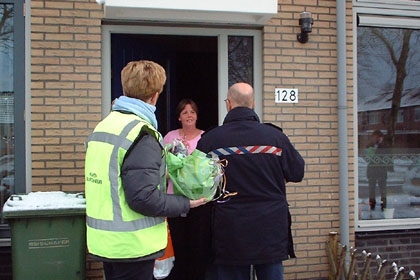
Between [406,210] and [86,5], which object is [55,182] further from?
[406,210]

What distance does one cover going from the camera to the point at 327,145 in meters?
4.78

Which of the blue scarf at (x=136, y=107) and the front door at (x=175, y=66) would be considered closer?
the blue scarf at (x=136, y=107)

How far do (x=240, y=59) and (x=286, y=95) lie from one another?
58 cm

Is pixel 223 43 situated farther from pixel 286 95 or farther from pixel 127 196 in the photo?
pixel 127 196

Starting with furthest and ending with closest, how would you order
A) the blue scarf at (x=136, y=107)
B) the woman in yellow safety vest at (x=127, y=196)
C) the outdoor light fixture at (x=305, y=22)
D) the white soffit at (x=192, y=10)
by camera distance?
the outdoor light fixture at (x=305, y=22)
the white soffit at (x=192, y=10)
the blue scarf at (x=136, y=107)
the woman in yellow safety vest at (x=127, y=196)

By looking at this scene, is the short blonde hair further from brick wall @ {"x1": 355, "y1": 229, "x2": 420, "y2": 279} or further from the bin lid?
brick wall @ {"x1": 355, "y1": 229, "x2": 420, "y2": 279}

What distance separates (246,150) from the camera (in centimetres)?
296

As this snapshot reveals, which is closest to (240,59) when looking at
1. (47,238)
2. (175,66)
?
(175,66)

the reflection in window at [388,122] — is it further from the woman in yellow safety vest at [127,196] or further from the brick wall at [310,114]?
the woman in yellow safety vest at [127,196]

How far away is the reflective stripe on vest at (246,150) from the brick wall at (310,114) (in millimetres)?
1666

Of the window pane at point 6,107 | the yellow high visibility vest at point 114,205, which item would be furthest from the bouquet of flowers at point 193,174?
the window pane at point 6,107

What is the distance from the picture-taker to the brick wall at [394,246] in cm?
493

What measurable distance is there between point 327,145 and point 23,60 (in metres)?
2.95

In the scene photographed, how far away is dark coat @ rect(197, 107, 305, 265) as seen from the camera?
116 inches
